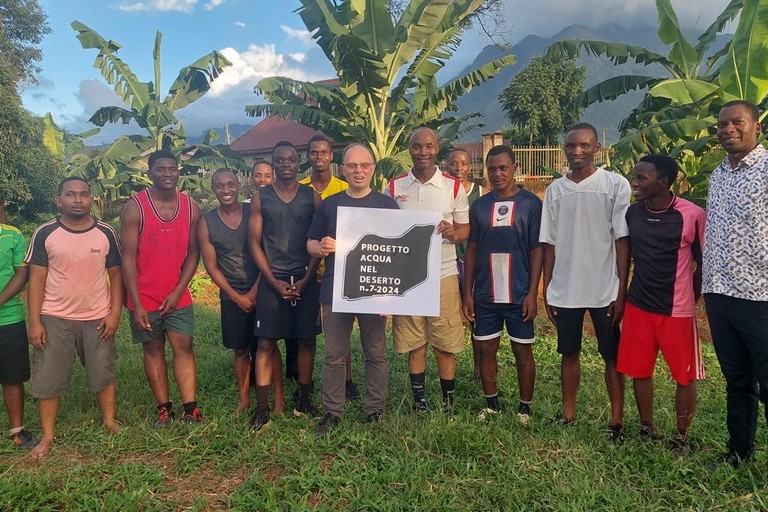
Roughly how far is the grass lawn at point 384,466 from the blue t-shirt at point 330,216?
0.95 meters

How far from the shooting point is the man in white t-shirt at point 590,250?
316 centimetres

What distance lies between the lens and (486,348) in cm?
359

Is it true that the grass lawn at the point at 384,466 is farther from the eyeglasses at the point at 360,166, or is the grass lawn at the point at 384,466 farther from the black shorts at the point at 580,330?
the eyeglasses at the point at 360,166

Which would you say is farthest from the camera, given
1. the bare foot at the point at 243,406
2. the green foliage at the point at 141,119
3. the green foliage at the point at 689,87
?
the green foliage at the point at 141,119

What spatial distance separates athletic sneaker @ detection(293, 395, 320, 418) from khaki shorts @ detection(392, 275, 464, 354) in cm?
80

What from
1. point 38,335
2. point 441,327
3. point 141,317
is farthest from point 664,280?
point 38,335

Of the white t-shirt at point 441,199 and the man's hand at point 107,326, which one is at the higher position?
the white t-shirt at point 441,199

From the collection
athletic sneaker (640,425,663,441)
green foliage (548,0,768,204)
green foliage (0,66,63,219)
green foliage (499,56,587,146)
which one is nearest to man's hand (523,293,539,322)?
athletic sneaker (640,425,663,441)

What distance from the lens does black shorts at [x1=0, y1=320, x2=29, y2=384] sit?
3.38 metres

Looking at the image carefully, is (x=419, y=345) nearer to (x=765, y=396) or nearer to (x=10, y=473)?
(x=765, y=396)

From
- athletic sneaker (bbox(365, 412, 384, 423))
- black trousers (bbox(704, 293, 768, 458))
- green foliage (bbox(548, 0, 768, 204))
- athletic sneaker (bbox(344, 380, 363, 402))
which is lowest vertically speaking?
athletic sneaker (bbox(344, 380, 363, 402))

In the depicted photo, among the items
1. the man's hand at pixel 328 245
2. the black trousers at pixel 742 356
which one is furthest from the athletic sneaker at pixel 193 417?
the black trousers at pixel 742 356

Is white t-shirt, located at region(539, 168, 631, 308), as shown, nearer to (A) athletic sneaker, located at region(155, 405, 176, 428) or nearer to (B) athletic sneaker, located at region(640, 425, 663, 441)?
(B) athletic sneaker, located at region(640, 425, 663, 441)

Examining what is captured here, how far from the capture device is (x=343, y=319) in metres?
3.45
